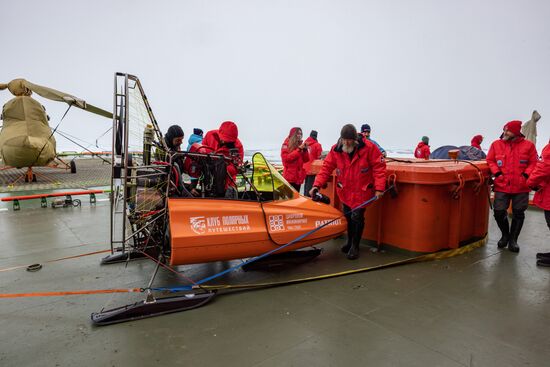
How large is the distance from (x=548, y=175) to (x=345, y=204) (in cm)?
230

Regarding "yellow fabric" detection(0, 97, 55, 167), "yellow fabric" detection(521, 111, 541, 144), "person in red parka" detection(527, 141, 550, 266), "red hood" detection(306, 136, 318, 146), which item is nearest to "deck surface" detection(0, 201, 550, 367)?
"person in red parka" detection(527, 141, 550, 266)

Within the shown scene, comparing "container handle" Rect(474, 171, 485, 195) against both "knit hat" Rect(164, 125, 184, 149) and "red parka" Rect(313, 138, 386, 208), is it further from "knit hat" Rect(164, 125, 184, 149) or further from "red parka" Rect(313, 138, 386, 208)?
"knit hat" Rect(164, 125, 184, 149)

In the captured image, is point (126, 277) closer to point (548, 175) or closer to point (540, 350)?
point (540, 350)

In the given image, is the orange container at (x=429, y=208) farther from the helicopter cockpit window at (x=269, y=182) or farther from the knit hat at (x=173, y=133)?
the knit hat at (x=173, y=133)

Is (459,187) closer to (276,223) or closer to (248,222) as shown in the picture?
(276,223)

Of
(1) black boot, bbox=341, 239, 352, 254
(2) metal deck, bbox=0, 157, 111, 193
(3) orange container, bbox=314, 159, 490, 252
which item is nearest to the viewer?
(3) orange container, bbox=314, 159, 490, 252

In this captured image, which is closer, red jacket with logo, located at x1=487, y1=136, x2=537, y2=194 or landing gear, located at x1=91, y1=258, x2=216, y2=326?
landing gear, located at x1=91, y1=258, x2=216, y2=326

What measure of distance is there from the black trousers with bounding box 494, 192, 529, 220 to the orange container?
25 cm

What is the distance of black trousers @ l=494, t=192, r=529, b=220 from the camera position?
4.39 metres

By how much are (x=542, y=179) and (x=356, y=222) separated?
7.09ft

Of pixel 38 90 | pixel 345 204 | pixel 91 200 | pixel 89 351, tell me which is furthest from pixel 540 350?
pixel 91 200

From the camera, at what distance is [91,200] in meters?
7.42

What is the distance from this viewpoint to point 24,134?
9625 mm

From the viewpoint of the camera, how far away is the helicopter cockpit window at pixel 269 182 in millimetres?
3775
